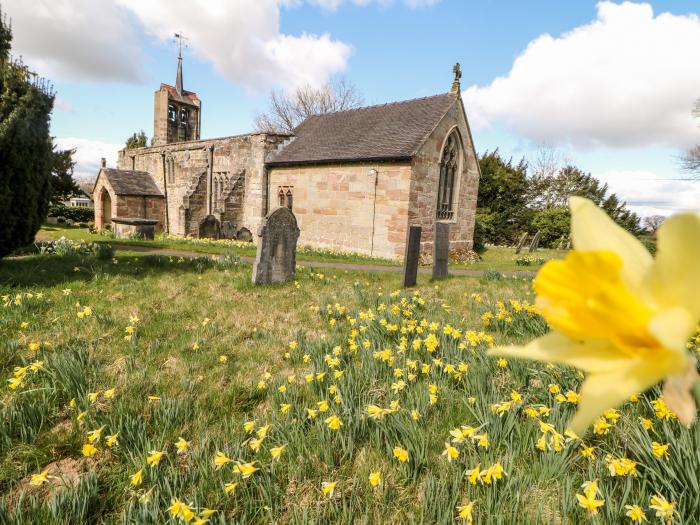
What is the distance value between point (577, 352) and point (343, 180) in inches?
685

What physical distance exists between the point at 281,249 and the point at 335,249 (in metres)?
10.3

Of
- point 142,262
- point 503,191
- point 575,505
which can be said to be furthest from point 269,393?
point 503,191

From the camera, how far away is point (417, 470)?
218cm

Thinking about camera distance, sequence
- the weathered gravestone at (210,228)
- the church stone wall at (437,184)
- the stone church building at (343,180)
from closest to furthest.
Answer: the church stone wall at (437,184) < the stone church building at (343,180) < the weathered gravestone at (210,228)

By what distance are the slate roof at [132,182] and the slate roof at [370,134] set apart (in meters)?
11.5

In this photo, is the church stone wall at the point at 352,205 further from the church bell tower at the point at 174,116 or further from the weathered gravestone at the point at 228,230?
the church bell tower at the point at 174,116

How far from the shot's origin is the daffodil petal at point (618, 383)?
18.5 inches

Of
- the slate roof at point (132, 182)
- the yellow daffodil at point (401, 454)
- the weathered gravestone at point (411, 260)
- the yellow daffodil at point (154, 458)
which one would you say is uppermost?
the slate roof at point (132, 182)

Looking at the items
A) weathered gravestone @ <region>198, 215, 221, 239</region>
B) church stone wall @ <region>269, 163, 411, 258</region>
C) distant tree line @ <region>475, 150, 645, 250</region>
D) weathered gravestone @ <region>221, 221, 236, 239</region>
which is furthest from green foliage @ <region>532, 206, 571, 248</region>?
weathered gravestone @ <region>198, 215, 221, 239</region>

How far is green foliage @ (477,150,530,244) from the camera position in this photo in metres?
27.8

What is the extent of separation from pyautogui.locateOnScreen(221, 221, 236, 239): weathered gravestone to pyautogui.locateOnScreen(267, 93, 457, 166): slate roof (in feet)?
14.0


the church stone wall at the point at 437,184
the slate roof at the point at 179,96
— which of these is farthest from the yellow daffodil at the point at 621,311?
the slate roof at the point at 179,96

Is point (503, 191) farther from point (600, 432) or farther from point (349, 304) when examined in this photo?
point (600, 432)

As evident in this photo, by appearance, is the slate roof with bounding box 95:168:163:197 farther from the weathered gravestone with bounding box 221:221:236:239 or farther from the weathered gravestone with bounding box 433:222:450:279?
the weathered gravestone with bounding box 433:222:450:279
